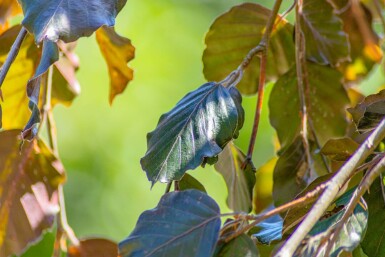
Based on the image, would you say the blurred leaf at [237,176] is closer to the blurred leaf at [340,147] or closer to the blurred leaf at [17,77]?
the blurred leaf at [340,147]

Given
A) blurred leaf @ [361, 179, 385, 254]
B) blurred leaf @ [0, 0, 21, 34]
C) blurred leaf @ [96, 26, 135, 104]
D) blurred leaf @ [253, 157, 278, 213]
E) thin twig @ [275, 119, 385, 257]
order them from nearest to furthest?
1. thin twig @ [275, 119, 385, 257]
2. blurred leaf @ [361, 179, 385, 254]
3. blurred leaf @ [96, 26, 135, 104]
4. blurred leaf @ [0, 0, 21, 34]
5. blurred leaf @ [253, 157, 278, 213]

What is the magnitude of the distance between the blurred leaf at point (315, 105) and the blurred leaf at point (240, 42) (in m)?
0.04

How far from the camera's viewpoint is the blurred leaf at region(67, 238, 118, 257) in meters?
0.97

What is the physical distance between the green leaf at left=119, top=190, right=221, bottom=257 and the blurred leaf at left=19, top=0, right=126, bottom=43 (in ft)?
0.57

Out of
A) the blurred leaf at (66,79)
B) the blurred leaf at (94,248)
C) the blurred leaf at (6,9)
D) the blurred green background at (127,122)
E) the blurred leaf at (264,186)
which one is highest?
the blurred leaf at (6,9)

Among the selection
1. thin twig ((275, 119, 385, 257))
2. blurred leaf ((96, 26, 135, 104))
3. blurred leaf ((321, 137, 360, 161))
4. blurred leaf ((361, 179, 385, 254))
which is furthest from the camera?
blurred leaf ((96, 26, 135, 104))

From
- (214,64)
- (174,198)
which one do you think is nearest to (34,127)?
(174,198)

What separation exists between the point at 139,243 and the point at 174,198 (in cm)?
6

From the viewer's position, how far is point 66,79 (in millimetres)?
1245

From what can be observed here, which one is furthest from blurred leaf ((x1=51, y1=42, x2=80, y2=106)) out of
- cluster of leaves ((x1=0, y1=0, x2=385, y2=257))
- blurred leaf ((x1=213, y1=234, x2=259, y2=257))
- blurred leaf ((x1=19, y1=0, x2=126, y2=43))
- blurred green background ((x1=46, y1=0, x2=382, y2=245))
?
→ blurred green background ((x1=46, y1=0, x2=382, y2=245))

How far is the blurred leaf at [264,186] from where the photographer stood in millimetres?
1308

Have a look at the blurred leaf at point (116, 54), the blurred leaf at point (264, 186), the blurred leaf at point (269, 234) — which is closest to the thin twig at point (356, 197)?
the blurred leaf at point (269, 234)

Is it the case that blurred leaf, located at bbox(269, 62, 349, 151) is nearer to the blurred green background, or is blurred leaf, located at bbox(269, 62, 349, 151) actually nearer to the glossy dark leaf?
the glossy dark leaf

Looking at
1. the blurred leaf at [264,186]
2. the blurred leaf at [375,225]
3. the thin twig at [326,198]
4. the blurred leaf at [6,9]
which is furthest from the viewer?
the blurred leaf at [264,186]
